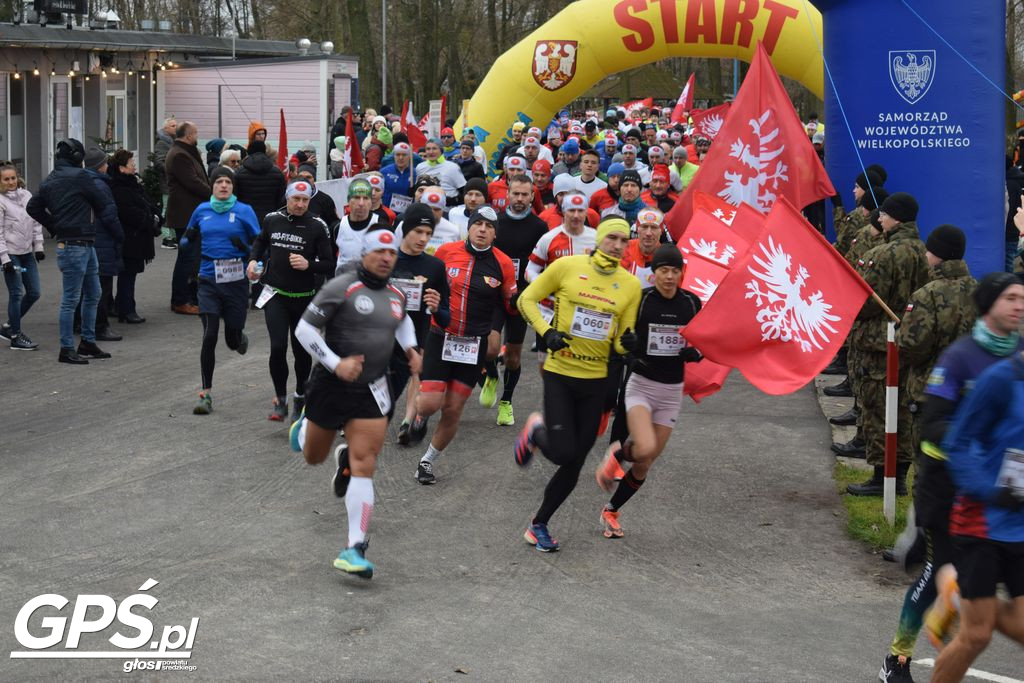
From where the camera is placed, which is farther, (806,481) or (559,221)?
(559,221)

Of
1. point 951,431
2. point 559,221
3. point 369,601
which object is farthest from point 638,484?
point 559,221

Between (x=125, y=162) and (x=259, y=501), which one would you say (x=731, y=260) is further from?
(x=125, y=162)

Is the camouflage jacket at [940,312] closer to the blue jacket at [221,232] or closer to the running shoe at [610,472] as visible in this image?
the running shoe at [610,472]

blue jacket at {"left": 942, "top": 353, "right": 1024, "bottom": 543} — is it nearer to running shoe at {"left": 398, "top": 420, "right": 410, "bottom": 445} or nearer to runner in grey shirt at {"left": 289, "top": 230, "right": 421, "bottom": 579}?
runner in grey shirt at {"left": 289, "top": 230, "right": 421, "bottom": 579}

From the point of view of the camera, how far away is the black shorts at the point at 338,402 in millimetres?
7945

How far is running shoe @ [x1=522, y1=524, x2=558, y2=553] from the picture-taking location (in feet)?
27.6

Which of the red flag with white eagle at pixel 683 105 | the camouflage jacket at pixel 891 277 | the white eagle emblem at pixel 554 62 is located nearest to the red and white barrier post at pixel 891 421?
the camouflage jacket at pixel 891 277

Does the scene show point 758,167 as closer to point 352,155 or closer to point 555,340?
point 555,340

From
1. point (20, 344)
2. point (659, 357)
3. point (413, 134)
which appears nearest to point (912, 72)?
point (659, 357)

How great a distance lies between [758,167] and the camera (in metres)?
11.9

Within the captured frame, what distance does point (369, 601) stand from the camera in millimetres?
7344

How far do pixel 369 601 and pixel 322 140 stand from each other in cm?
2331

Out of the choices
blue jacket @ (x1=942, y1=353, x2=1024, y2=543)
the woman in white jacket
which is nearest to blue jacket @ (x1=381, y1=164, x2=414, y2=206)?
the woman in white jacket

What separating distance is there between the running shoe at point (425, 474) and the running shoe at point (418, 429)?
2.96 ft
